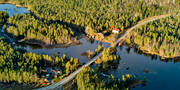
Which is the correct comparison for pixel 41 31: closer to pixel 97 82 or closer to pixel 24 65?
pixel 24 65

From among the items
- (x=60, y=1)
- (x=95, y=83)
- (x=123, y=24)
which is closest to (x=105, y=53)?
(x=95, y=83)

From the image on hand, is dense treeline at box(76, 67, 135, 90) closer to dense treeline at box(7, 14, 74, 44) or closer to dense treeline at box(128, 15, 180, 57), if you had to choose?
dense treeline at box(128, 15, 180, 57)

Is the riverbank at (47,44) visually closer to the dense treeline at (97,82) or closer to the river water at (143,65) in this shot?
the river water at (143,65)

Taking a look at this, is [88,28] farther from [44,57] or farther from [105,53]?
[44,57]

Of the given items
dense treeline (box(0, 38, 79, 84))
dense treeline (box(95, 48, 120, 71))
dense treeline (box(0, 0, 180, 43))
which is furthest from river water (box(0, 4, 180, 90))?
dense treeline (box(0, 38, 79, 84))

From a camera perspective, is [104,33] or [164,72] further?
[104,33]

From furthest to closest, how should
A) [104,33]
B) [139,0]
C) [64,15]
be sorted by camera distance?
[139,0] → [64,15] → [104,33]
